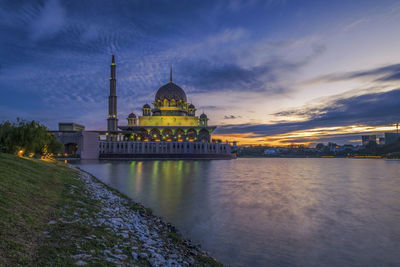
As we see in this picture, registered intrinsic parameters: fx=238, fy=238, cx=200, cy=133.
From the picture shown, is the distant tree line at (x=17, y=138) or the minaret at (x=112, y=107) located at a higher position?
the minaret at (x=112, y=107)

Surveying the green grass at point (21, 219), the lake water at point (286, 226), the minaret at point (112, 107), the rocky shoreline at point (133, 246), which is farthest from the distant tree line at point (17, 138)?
the minaret at point (112, 107)

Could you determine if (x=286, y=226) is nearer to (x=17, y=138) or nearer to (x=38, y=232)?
(x=38, y=232)

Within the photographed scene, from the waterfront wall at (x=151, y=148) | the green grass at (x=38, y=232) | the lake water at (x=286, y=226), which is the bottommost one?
the lake water at (x=286, y=226)

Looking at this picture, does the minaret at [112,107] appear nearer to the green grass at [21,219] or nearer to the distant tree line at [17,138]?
the distant tree line at [17,138]

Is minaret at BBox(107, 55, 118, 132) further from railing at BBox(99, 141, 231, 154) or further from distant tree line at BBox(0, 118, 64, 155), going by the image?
distant tree line at BBox(0, 118, 64, 155)

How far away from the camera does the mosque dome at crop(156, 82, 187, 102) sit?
350 feet

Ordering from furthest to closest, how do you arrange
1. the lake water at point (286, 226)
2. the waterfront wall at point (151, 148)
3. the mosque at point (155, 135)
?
the waterfront wall at point (151, 148)
the mosque at point (155, 135)
the lake water at point (286, 226)

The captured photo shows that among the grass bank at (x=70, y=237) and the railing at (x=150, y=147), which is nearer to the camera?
the grass bank at (x=70, y=237)

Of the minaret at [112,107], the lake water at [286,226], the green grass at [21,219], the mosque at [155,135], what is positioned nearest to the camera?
the green grass at [21,219]

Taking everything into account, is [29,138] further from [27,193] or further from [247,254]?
[247,254]

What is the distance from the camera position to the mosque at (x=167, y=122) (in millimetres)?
101188

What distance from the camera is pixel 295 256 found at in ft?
27.5

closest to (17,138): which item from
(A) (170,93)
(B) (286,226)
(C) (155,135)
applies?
(B) (286,226)

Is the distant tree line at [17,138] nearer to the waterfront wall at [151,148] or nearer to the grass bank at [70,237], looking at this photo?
the grass bank at [70,237]
